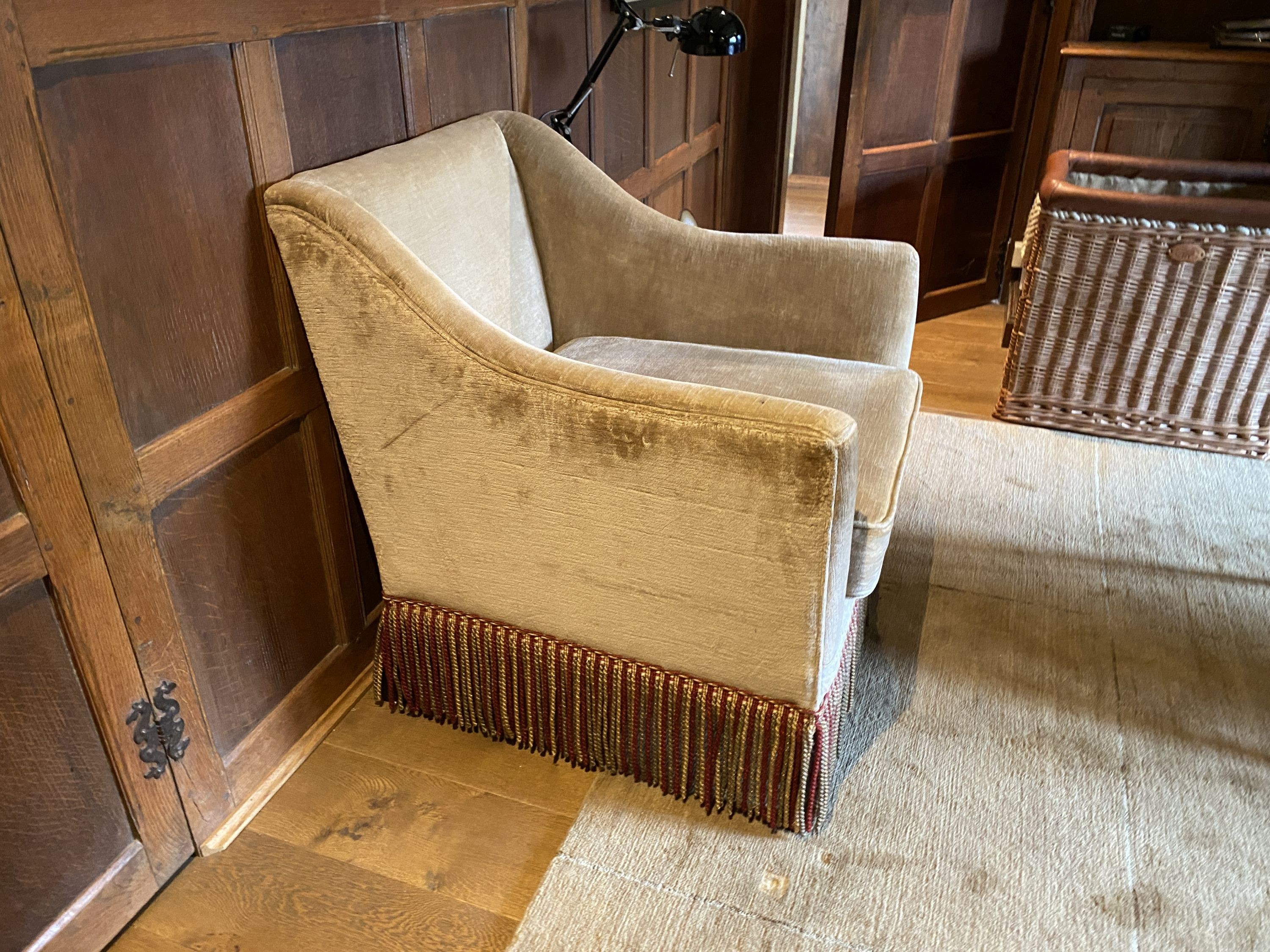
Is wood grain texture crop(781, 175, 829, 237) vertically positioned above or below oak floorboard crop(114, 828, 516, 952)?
below

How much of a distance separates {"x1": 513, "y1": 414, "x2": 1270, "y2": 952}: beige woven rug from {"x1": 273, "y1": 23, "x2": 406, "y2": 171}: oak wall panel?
3.32 ft

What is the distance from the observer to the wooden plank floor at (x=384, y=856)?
118 centimetres

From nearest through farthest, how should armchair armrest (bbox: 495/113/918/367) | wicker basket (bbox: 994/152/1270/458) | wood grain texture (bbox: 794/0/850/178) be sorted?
armchair armrest (bbox: 495/113/918/367), wicker basket (bbox: 994/152/1270/458), wood grain texture (bbox: 794/0/850/178)

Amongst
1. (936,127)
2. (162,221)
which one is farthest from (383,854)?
(936,127)

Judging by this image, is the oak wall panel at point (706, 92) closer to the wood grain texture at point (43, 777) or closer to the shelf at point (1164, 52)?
the shelf at point (1164, 52)

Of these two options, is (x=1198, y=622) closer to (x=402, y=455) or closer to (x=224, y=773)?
(x=402, y=455)

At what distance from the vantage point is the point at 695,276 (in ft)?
5.43

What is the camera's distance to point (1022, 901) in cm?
120

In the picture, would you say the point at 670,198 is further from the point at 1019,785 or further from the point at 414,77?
the point at 1019,785

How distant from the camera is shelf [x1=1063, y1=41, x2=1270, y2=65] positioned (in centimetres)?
252

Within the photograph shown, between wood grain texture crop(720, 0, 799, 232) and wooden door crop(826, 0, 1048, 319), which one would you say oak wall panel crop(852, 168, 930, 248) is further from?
wood grain texture crop(720, 0, 799, 232)

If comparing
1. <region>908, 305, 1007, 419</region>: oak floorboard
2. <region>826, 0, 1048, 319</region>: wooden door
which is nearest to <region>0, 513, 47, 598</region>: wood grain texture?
<region>908, 305, 1007, 419</region>: oak floorboard

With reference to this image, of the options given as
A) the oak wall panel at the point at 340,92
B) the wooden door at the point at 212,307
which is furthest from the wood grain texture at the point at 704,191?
the oak wall panel at the point at 340,92

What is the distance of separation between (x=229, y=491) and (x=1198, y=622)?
1684mm
